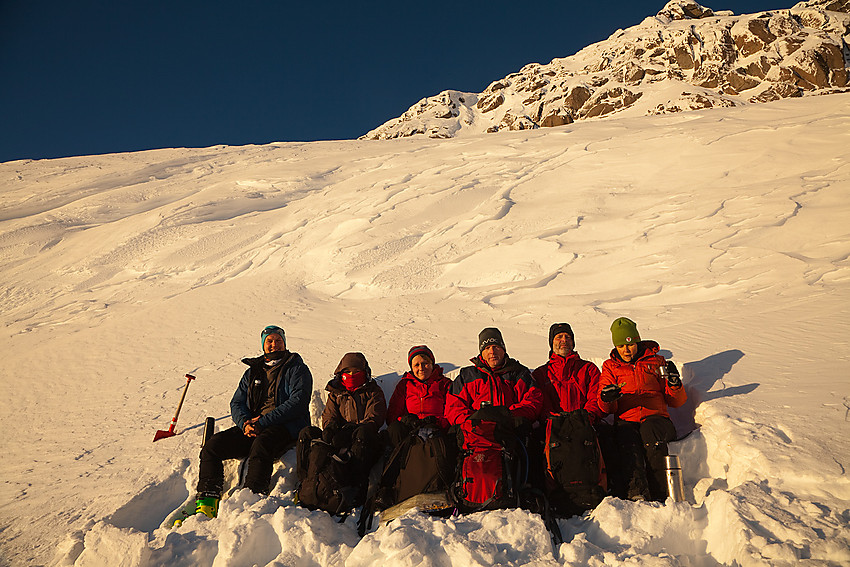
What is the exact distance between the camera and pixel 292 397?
409 centimetres

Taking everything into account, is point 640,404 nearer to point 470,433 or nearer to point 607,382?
point 607,382

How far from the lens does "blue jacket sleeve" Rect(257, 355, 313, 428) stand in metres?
3.96

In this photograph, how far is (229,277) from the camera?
368 inches

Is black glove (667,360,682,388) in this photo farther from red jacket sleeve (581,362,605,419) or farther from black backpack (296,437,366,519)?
black backpack (296,437,366,519)

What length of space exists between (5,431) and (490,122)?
106205 mm

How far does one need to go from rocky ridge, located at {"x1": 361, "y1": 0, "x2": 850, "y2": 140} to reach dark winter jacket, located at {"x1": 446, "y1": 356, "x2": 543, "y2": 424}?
75.6m

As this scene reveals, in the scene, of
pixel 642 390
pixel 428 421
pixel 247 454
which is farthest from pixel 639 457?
pixel 247 454

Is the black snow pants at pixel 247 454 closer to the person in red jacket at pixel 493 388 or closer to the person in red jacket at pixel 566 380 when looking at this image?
the person in red jacket at pixel 493 388

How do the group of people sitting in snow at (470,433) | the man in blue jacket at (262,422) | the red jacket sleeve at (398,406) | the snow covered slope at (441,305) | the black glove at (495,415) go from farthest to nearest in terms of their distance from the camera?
the red jacket sleeve at (398,406) < the man in blue jacket at (262,422) < the black glove at (495,415) < the group of people sitting in snow at (470,433) < the snow covered slope at (441,305)

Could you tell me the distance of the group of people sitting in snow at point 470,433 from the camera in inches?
125

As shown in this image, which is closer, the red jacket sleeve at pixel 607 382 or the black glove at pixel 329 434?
the black glove at pixel 329 434

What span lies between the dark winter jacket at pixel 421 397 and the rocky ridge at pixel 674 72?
249ft

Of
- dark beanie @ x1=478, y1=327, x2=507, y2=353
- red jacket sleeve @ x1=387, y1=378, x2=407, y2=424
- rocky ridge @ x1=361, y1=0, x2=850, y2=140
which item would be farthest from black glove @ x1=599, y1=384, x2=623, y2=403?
rocky ridge @ x1=361, y1=0, x2=850, y2=140

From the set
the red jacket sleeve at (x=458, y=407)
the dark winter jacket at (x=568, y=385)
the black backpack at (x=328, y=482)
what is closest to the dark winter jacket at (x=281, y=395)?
the black backpack at (x=328, y=482)
